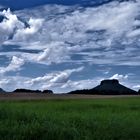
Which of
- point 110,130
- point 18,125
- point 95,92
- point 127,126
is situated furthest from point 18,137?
point 95,92

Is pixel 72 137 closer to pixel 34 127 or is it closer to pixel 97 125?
pixel 34 127

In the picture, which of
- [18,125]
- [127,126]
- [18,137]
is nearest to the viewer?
[18,137]

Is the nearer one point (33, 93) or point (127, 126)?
point (127, 126)

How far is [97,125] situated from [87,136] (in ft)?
7.02

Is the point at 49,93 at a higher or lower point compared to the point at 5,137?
higher

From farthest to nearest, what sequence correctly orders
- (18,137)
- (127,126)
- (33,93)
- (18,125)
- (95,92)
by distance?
(95,92), (33,93), (127,126), (18,125), (18,137)

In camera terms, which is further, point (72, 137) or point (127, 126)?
point (127, 126)

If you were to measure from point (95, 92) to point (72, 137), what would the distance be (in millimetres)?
44731

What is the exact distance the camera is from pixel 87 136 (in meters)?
15.9

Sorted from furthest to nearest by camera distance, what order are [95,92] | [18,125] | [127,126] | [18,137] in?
1. [95,92]
2. [127,126]
3. [18,125]
4. [18,137]

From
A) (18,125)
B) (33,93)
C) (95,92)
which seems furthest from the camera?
(95,92)

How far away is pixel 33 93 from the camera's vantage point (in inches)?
1937

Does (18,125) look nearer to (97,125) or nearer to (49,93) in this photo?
(97,125)

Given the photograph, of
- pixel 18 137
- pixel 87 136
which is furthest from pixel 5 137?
pixel 87 136
